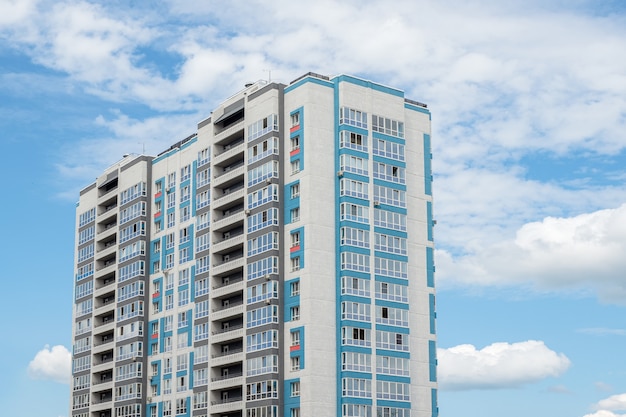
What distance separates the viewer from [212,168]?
133 m

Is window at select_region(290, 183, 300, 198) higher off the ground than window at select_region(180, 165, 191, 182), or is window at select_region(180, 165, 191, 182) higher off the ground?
window at select_region(180, 165, 191, 182)

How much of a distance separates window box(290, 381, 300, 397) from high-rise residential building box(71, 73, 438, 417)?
0.21 meters

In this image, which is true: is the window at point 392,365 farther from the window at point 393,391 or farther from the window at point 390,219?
the window at point 390,219

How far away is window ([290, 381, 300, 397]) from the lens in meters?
112

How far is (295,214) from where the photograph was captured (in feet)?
387

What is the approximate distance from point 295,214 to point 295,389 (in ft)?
63.9

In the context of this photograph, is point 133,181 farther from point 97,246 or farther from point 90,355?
point 90,355

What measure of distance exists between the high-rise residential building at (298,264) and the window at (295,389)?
0.21 meters

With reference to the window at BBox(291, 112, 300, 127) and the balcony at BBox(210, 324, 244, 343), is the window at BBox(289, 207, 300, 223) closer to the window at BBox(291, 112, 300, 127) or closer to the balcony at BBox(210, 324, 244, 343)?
the window at BBox(291, 112, 300, 127)

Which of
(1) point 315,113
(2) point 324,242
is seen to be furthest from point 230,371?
(1) point 315,113

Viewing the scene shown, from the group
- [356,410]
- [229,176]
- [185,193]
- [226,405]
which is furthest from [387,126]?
[226,405]

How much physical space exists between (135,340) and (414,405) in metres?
43.9

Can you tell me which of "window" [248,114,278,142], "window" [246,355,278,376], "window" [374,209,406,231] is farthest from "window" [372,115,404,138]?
"window" [246,355,278,376]

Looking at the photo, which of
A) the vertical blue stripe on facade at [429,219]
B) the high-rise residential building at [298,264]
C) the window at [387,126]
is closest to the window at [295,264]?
the high-rise residential building at [298,264]
